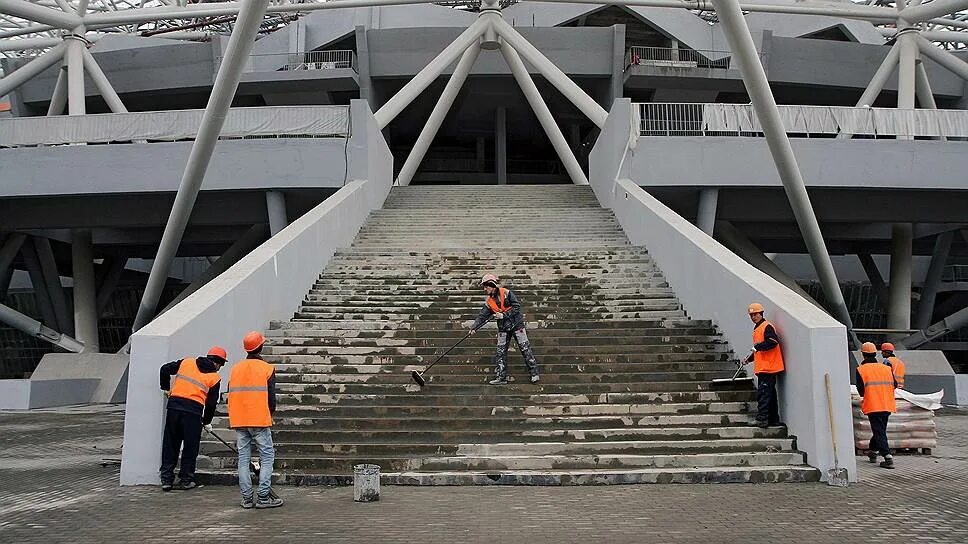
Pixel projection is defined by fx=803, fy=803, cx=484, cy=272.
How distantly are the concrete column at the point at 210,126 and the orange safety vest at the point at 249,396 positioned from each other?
7452 mm

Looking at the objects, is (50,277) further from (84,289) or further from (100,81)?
(100,81)

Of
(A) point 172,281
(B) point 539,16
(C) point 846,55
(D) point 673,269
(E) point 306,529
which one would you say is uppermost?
(B) point 539,16

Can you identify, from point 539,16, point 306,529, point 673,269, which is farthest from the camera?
point 539,16

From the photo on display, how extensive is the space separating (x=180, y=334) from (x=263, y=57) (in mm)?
33105

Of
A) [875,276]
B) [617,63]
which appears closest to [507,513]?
[617,63]

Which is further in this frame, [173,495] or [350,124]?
[350,124]

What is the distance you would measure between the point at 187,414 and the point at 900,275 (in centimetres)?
2597

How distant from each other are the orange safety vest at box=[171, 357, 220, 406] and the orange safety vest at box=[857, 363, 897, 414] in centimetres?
671

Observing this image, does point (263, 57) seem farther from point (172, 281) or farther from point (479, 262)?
point (479, 262)

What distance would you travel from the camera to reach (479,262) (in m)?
15.0

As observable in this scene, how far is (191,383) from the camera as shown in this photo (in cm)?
746

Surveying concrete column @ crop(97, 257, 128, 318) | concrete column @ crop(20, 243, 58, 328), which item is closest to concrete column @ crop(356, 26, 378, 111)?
concrete column @ crop(97, 257, 128, 318)

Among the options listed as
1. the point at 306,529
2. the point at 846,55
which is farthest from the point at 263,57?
the point at 306,529

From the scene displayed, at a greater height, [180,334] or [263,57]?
[263,57]
